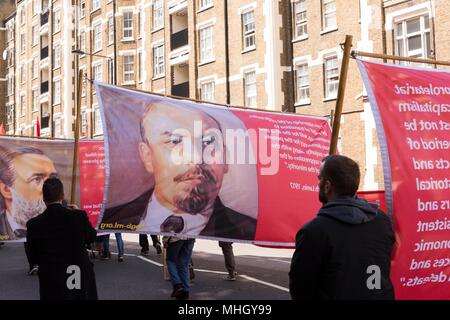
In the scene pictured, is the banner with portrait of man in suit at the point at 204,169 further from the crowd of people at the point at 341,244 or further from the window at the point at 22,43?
the window at the point at 22,43

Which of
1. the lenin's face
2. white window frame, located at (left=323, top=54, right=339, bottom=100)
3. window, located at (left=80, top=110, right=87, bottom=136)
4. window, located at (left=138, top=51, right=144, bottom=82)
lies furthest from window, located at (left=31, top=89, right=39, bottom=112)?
the lenin's face

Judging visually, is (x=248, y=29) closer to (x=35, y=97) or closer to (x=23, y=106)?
(x=35, y=97)

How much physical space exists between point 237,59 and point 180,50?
18.3 ft

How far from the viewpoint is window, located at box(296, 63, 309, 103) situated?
2567 centimetres

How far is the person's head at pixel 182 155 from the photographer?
7.60 m

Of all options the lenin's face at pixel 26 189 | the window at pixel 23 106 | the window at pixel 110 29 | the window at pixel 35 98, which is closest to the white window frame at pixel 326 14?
the lenin's face at pixel 26 189

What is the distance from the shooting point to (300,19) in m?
26.2

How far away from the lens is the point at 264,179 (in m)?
8.24

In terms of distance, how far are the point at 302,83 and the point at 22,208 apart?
17.9m

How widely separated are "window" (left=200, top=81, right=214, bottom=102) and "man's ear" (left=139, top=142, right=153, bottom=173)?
23093mm

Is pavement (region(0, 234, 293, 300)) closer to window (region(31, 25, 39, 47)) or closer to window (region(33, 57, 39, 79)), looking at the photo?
window (region(33, 57, 39, 79))

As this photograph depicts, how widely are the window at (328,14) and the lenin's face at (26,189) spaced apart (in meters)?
16.7

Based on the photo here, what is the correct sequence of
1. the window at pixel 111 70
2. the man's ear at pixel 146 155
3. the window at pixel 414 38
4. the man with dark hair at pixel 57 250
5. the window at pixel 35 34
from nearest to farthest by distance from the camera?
the man with dark hair at pixel 57 250 < the man's ear at pixel 146 155 < the window at pixel 414 38 < the window at pixel 111 70 < the window at pixel 35 34

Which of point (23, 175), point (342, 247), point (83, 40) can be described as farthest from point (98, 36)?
point (342, 247)
